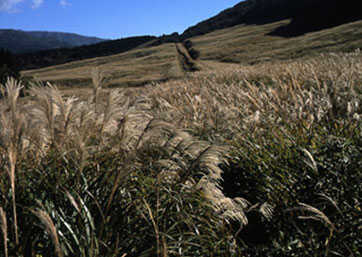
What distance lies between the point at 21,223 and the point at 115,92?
1335 mm

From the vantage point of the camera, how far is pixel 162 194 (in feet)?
9.03

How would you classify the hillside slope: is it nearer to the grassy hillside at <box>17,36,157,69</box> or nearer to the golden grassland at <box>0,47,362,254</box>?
the grassy hillside at <box>17,36,157,69</box>

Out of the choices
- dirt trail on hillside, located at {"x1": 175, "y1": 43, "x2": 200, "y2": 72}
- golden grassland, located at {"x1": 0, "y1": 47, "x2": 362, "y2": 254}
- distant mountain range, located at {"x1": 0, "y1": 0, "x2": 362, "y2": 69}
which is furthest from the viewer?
distant mountain range, located at {"x1": 0, "y1": 0, "x2": 362, "y2": 69}

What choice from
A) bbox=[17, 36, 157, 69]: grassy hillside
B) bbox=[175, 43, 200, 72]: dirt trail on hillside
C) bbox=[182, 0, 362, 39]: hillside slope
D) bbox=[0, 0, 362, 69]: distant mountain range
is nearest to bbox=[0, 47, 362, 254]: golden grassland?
bbox=[175, 43, 200, 72]: dirt trail on hillside

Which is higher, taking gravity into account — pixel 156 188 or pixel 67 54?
pixel 67 54

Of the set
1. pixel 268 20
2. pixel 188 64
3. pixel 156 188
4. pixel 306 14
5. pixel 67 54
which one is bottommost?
pixel 156 188

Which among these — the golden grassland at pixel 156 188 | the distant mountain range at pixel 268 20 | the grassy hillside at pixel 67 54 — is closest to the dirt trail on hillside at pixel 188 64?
the distant mountain range at pixel 268 20

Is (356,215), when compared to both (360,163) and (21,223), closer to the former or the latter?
(360,163)

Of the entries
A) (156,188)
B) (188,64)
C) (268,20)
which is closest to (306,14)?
(268,20)

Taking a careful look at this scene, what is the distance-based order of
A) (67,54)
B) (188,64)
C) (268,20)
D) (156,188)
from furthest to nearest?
(67,54), (268,20), (188,64), (156,188)

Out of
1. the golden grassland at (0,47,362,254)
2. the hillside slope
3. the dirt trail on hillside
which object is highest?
the hillside slope

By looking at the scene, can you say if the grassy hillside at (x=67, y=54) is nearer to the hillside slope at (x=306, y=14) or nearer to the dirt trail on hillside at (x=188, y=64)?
the hillside slope at (x=306, y=14)

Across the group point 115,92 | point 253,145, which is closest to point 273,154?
point 253,145

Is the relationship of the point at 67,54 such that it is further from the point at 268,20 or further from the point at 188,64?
the point at 188,64
